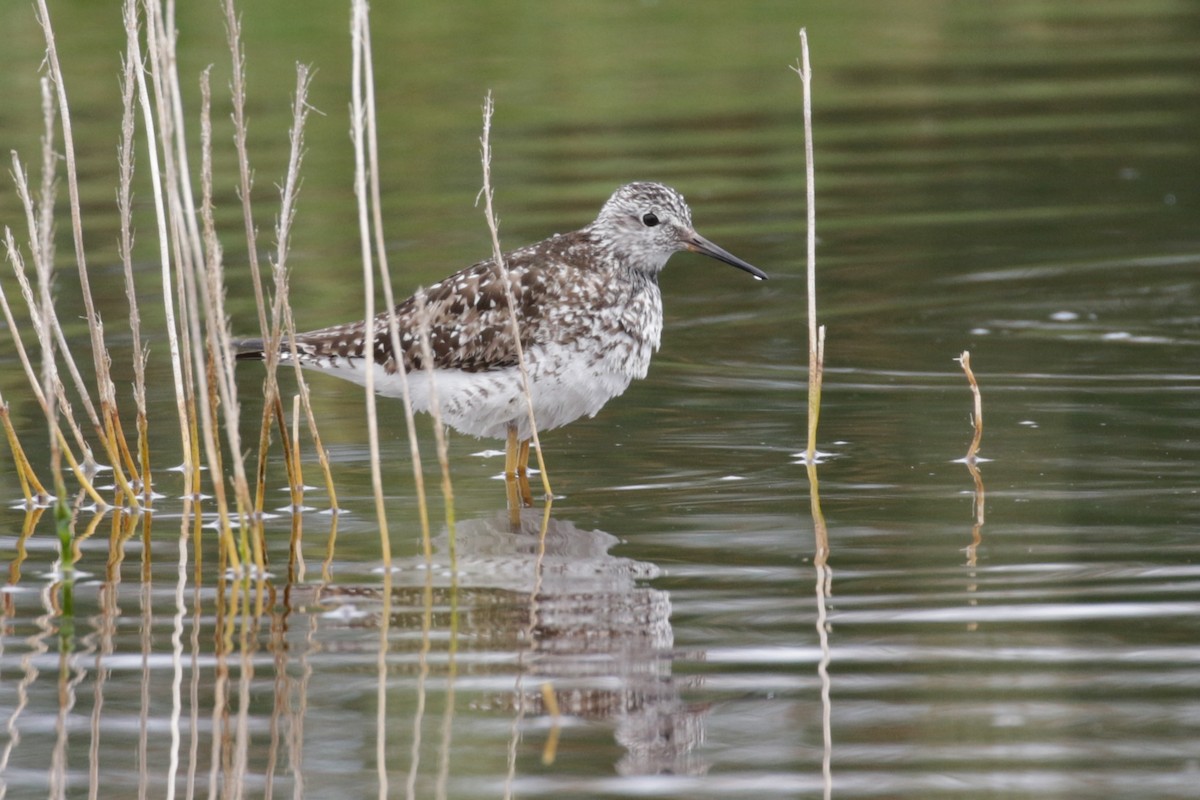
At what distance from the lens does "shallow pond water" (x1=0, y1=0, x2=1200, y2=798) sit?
5.75m

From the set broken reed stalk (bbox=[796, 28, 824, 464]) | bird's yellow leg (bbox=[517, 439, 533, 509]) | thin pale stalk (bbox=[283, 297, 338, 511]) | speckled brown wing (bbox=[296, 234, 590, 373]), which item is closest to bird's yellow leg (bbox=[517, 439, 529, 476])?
bird's yellow leg (bbox=[517, 439, 533, 509])

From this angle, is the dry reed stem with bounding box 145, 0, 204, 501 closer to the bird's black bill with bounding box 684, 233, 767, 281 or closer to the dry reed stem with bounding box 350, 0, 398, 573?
the dry reed stem with bounding box 350, 0, 398, 573

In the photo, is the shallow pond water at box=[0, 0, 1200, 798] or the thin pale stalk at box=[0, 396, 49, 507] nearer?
the shallow pond water at box=[0, 0, 1200, 798]

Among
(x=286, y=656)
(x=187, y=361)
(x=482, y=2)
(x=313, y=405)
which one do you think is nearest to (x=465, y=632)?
(x=286, y=656)

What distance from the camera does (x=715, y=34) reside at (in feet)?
88.1

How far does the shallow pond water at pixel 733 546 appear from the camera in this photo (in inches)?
226

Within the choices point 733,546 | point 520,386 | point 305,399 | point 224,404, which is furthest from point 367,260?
point 520,386

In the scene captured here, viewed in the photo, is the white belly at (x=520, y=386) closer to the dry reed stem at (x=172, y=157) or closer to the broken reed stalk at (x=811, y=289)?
the broken reed stalk at (x=811, y=289)

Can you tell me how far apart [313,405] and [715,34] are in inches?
669

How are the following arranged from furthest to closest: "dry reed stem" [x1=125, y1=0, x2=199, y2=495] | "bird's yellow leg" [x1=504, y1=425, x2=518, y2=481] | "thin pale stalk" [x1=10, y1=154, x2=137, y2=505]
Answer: "bird's yellow leg" [x1=504, y1=425, x2=518, y2=481]
"dry reed stem" [x1=125, y1=0, x2=199, y2=495]
"thin pale stalk" [x1=10, y1=154, x2=137, y2=505]

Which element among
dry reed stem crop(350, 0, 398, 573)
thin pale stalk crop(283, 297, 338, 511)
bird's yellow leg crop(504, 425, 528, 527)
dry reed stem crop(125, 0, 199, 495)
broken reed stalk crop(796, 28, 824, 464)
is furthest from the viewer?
bird's yellow leg crop(504, 425, 528, 527)

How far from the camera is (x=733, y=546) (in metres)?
7.94

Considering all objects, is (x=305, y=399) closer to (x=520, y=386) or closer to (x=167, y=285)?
(x=167, y=285)

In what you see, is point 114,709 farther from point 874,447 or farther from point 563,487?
point 874,447
